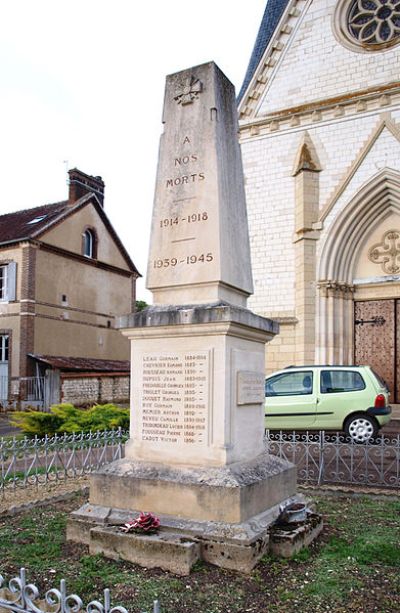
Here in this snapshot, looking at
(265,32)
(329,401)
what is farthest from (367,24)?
(329,401)

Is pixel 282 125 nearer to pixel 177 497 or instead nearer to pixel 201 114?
pixel 201 114

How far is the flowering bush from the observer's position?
4785 millimetres

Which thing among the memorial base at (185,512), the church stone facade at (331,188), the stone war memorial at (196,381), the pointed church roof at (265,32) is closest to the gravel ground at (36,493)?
the stone war memorial at (196,381)

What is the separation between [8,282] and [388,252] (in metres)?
15.7

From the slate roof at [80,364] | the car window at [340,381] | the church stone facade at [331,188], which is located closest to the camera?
the car window at [340,381]

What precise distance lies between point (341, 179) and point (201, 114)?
487 inches

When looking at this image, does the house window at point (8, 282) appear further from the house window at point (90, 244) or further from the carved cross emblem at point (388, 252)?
the carved cross emblem at point (388, 252)

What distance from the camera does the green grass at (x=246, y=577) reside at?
3.91 metres

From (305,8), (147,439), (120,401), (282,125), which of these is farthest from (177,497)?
(120,401)

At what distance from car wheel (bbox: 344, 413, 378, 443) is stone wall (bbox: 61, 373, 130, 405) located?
45.5 feet

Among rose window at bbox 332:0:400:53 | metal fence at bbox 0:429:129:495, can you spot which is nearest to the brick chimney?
rose window at bbox 332:0:400:53

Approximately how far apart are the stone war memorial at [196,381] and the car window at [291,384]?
627cm

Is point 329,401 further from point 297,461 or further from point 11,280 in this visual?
point 11,280

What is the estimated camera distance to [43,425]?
1255 centimetres
